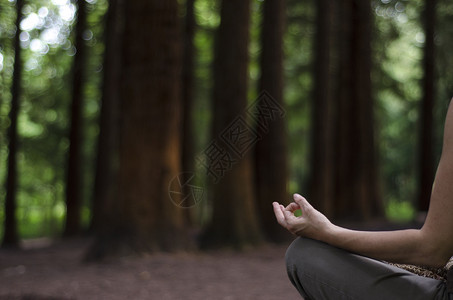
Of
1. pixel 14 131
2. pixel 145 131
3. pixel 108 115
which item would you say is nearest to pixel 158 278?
pixel 145 131

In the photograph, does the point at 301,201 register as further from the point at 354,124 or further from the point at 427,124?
the point at 427,124

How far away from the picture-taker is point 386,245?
238cm

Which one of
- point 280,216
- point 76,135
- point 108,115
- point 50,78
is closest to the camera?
point 280,216

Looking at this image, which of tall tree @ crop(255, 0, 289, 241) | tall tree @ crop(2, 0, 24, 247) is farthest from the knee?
tall tree @ crop(2, 0, 24, 247)

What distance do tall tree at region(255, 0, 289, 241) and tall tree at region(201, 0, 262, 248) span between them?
1134 mm

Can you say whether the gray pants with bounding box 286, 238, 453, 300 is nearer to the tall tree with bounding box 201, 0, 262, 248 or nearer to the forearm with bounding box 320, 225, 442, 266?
the forearm with bounding box 320, 225, 442, 266

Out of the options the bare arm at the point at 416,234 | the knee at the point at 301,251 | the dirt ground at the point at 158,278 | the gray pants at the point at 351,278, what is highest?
the bare arm at the point at 416,234

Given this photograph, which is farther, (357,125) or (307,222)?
(357,125)

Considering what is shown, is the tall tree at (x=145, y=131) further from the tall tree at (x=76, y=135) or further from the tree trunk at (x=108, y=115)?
the tall tree at (x=76, y=135)

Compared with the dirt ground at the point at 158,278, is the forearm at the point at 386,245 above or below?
above

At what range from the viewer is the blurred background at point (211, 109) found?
30.8 ft

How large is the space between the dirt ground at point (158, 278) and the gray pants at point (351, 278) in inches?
175

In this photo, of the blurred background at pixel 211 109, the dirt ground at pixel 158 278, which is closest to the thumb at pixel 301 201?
the dirt ground at pixel 158 278

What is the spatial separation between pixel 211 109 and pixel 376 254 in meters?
14.6
